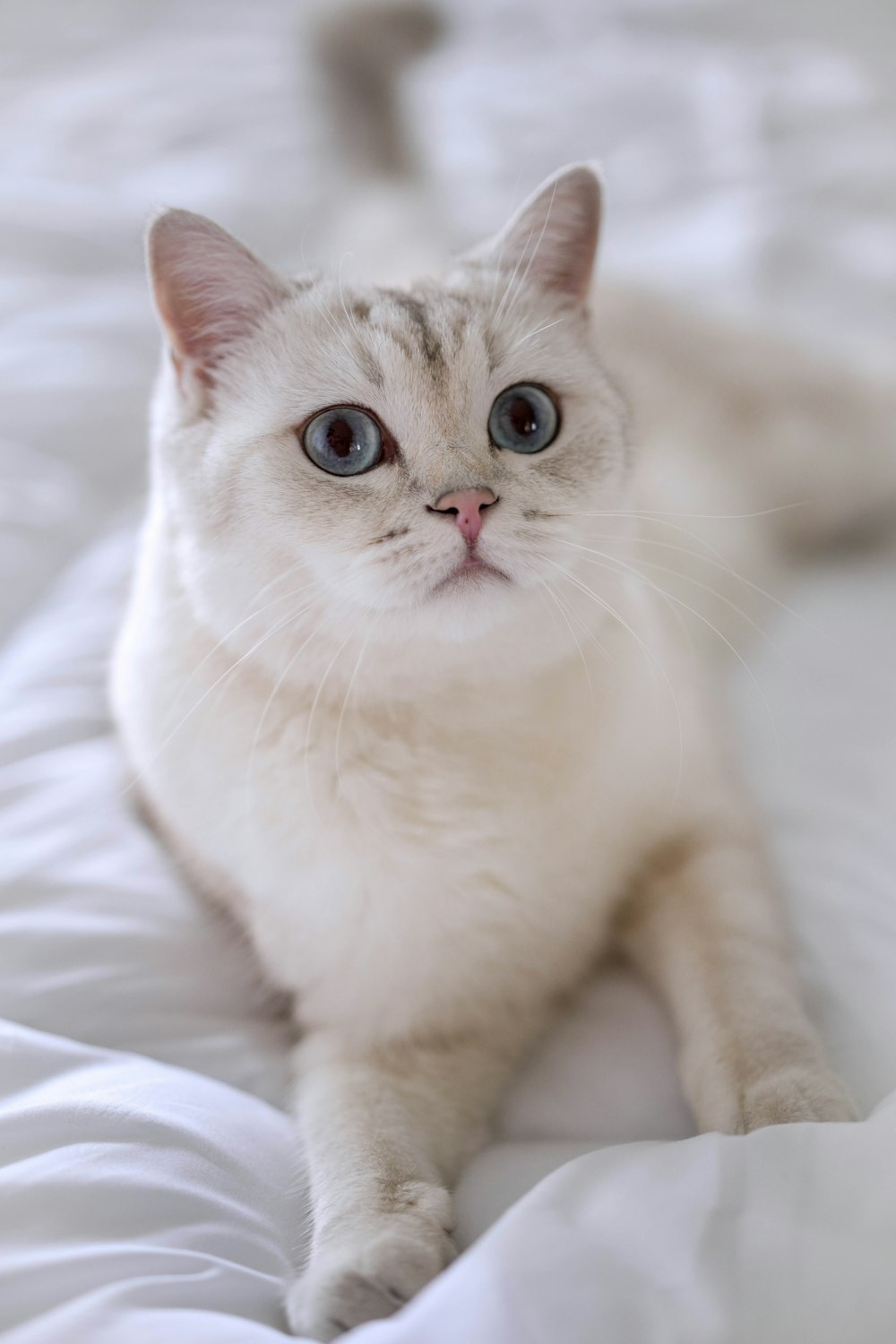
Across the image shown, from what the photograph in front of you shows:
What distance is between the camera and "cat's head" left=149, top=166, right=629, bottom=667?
1.24 meters

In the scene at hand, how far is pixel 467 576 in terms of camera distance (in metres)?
1.24

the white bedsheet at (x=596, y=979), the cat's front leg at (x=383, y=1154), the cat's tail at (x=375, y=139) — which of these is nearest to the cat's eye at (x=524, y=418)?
the white bedsheet at (x=596, y=979)

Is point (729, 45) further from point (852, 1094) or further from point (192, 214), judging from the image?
point (852, 1094)

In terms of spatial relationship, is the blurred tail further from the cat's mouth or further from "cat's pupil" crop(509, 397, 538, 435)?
the cat's mouth

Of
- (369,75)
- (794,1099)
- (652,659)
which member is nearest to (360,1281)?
(794,1099)

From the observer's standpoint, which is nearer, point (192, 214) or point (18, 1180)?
point (18, 1180)

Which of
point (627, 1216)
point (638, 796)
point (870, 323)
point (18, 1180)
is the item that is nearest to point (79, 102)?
point (870, 323)

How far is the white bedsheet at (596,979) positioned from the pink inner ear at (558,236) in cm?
51

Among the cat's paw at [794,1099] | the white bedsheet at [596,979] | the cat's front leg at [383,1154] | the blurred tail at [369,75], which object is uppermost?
the blurred tail at [369,75]

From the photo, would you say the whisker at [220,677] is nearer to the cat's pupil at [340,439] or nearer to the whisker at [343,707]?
the whisker at [343,707]

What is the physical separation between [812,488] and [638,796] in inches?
47.1

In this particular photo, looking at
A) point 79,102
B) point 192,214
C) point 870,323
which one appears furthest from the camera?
point 79,102

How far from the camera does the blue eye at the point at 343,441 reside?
131 centimetres

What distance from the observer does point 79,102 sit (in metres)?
3.40
